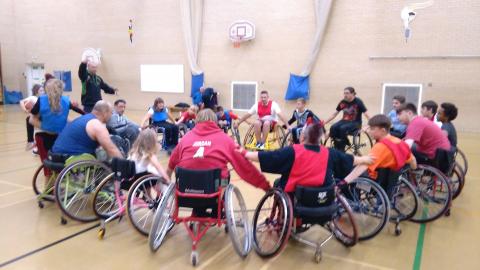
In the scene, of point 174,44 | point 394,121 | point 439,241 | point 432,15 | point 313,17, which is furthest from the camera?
point 174,44

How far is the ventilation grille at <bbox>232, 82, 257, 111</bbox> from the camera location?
9.48 m

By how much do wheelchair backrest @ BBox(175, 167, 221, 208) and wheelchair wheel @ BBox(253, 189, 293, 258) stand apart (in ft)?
1.10

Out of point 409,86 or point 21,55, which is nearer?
point 409,86

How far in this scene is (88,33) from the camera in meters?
11.7

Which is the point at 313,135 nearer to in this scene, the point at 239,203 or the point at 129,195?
the point at 239,203

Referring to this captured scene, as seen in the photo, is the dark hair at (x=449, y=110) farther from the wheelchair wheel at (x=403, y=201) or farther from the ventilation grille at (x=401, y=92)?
the ventilation grille at (x=401, y=92)

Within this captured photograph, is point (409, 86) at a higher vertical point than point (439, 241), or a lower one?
higher

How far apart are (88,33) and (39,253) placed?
35.6ft

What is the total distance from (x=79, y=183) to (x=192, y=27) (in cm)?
787

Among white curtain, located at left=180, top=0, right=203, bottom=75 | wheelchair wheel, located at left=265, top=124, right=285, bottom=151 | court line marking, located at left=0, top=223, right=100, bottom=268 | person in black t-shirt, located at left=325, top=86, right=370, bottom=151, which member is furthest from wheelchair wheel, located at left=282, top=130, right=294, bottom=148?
white curtain, located at left=180, top=0, right=203, bottom=75

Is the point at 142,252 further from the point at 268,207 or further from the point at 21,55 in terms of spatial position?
the point at 21,55

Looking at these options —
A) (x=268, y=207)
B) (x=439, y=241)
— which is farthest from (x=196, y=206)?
(x=439, y=241)

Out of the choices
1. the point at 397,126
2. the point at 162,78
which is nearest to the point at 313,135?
the point at 397,126

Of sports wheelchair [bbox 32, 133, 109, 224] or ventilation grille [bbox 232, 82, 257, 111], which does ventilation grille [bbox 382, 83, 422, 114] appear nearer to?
ventilation grille [bbox 232, 82, 257, 111]
